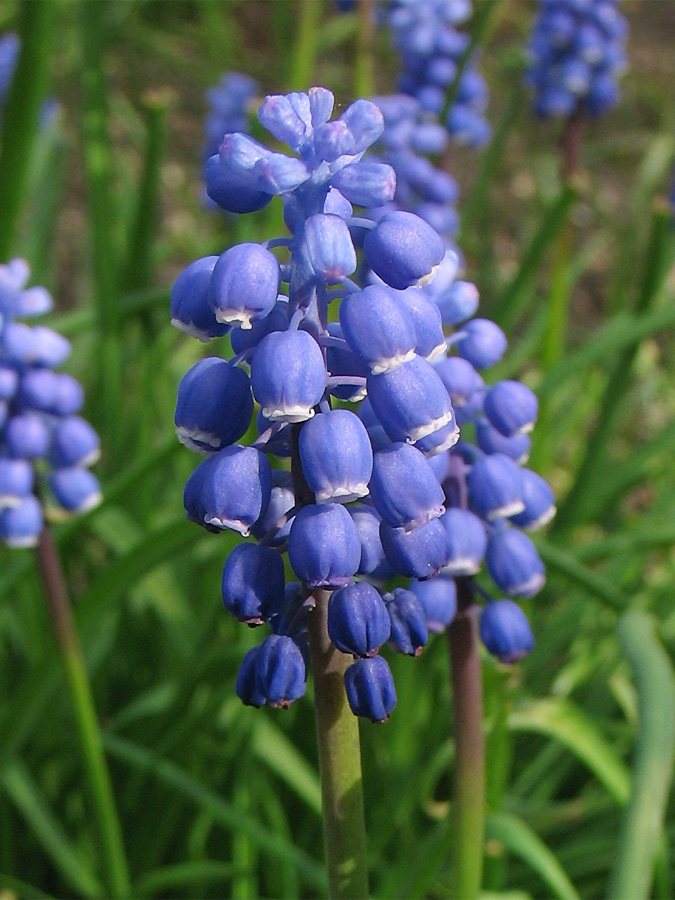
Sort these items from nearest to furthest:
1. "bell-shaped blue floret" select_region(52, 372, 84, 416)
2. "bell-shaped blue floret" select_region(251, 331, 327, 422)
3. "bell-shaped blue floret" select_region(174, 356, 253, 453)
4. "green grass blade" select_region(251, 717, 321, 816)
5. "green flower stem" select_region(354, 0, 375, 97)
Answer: "bell-shaped blue floret" select_region(251, 331, 327, 422) → "bell-shaped blue floret" select_region(174, 356, 253, 453) → "bell-shaped blue floret" select_region(52, 372, 84, 416) → "green grass blade" select_region(251, 717, 321, 816) → "green flower stem" select_region(354, 0, 375, 97)

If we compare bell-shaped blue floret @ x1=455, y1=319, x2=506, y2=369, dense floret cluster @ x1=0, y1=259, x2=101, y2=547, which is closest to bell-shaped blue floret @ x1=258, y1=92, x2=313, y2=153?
bell-shaped blue floret @ x1=455, y1=319, x2=506, y2=369

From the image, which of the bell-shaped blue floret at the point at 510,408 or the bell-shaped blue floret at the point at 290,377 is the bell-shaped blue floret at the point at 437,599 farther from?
the bell-shaped blue floret at the point at 290,377

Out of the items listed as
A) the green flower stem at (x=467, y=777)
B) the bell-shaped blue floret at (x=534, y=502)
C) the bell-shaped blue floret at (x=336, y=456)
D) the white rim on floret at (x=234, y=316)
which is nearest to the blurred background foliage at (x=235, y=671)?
→ the green flower stem at (x=467, y=777)

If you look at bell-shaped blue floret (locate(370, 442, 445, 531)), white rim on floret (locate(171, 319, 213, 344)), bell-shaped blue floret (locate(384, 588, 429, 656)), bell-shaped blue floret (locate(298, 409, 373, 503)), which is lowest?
bell-shaped blue floret (locate(384, 588, 429, 656))

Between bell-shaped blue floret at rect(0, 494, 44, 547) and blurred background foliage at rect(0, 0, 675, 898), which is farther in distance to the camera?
blurred background foliage at rect(0, 0, 675, 898)

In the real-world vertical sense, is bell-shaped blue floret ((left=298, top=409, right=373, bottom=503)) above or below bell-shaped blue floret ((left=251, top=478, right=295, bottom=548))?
above

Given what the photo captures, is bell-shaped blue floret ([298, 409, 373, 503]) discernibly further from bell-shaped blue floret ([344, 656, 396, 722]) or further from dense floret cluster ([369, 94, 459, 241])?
dense floret cluster ([369, 94, 459, 241])

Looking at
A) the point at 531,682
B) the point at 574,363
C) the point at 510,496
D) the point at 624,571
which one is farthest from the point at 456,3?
the point at 510,496

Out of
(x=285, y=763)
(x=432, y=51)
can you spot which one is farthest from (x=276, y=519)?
(x=432, y=51)
